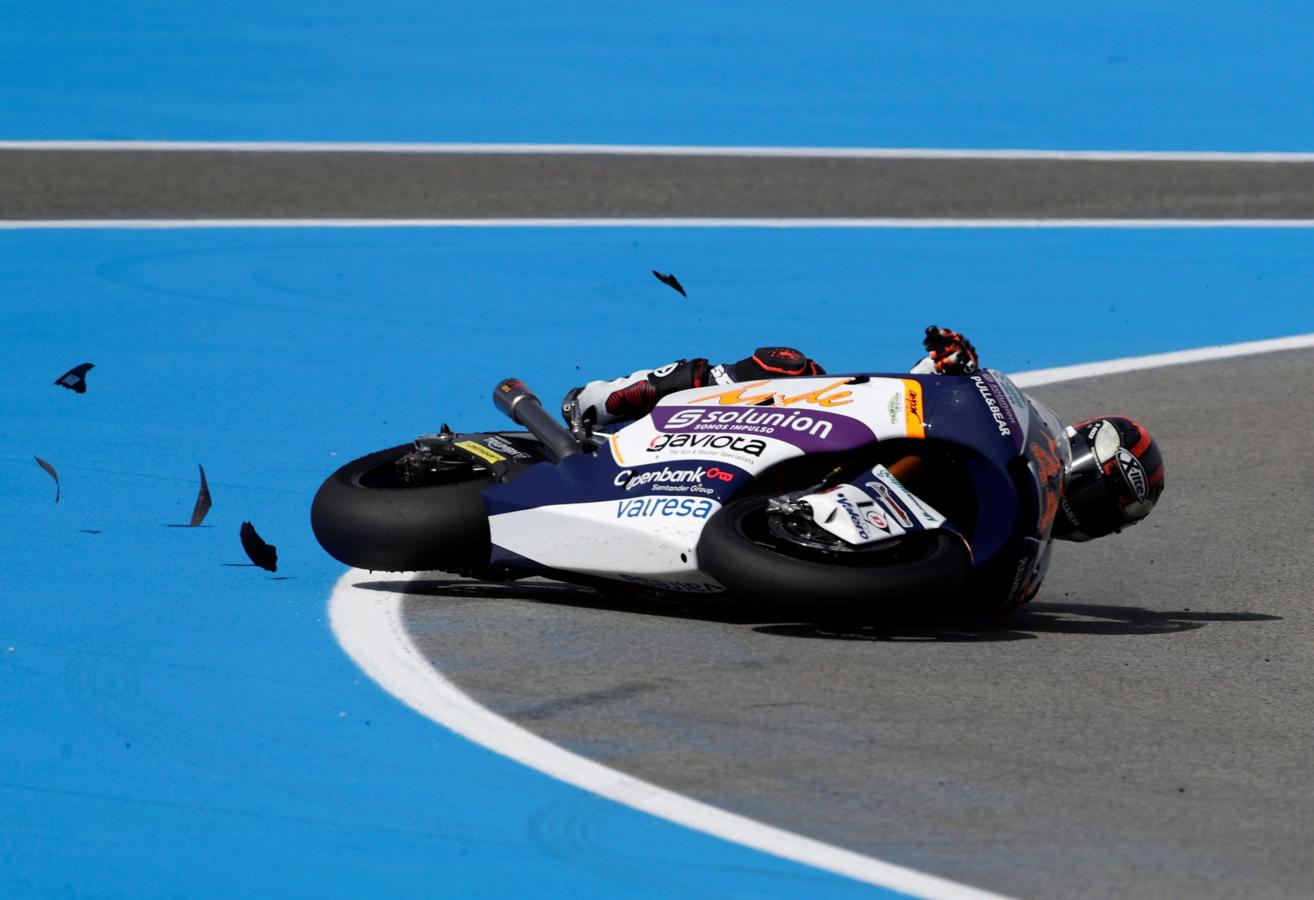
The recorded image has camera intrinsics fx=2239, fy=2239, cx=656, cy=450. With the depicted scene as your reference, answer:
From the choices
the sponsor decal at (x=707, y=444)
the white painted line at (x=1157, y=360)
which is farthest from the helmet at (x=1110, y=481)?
the white painted line at (x=1157, y=360)

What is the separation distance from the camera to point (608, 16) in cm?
2359

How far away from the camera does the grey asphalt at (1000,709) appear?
19.1ft

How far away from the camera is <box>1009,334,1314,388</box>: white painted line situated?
12539mm

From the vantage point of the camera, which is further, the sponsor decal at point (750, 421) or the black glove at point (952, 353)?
the black glove at point (952, 353)

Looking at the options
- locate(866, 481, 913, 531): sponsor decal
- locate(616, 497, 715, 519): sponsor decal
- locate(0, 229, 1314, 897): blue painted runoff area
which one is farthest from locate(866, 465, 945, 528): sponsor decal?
locate(0, 229, 1314, 897): blue painted runoff area

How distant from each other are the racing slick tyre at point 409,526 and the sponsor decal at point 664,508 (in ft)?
2.03

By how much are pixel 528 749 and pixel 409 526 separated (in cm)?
181

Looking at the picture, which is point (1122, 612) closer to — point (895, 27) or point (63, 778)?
point (63, 778)

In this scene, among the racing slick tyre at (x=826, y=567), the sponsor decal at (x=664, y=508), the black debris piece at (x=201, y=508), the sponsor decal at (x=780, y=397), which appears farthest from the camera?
the black debris piece at (x=201, y=508)

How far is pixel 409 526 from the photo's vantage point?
809 centimetres

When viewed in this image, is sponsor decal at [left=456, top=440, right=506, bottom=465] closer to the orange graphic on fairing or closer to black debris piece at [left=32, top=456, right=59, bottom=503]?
the orange graphic on fairing

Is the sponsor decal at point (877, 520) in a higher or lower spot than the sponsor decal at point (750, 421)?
lower

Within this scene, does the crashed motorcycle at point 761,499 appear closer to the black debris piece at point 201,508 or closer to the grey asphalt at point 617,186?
the black debris piece at point 201,508

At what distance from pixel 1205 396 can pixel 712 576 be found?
18.1 ft
